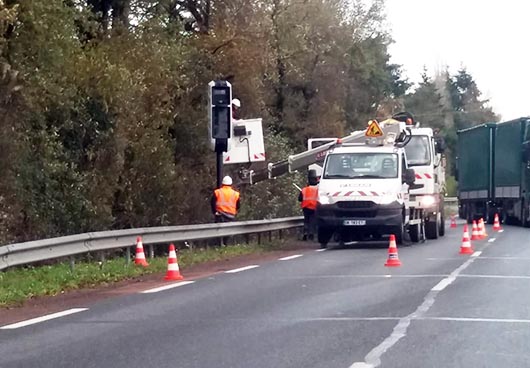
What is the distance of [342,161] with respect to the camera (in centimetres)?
2550

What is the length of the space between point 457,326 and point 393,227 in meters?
13.4

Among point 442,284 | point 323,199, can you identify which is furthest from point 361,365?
point 323,199

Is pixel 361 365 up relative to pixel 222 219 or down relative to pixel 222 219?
down

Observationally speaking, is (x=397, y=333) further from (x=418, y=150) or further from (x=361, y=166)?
(x=418, y=150)

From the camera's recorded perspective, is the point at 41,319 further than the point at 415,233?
No

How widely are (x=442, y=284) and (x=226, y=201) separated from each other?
10.1 meters

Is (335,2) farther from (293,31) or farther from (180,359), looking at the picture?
(180,359)

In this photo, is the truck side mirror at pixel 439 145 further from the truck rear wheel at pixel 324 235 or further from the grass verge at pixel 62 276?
the grass verge at pixel 62 276

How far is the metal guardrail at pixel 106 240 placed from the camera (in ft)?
51.9

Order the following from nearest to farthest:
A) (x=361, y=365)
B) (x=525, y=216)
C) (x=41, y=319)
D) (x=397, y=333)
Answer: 1. (x=361, y=365)
2. (x=397, y=333)
3. (x=41, y=319)
4. (x=525, y=216)

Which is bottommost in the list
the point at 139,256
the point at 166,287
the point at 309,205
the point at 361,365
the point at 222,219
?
the point at 361,365

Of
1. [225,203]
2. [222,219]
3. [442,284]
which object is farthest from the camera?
[222,219]

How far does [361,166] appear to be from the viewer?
25375 mm

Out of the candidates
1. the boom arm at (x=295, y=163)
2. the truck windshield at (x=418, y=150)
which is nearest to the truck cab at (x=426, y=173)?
the truck windshield at (x=418, y=150)
